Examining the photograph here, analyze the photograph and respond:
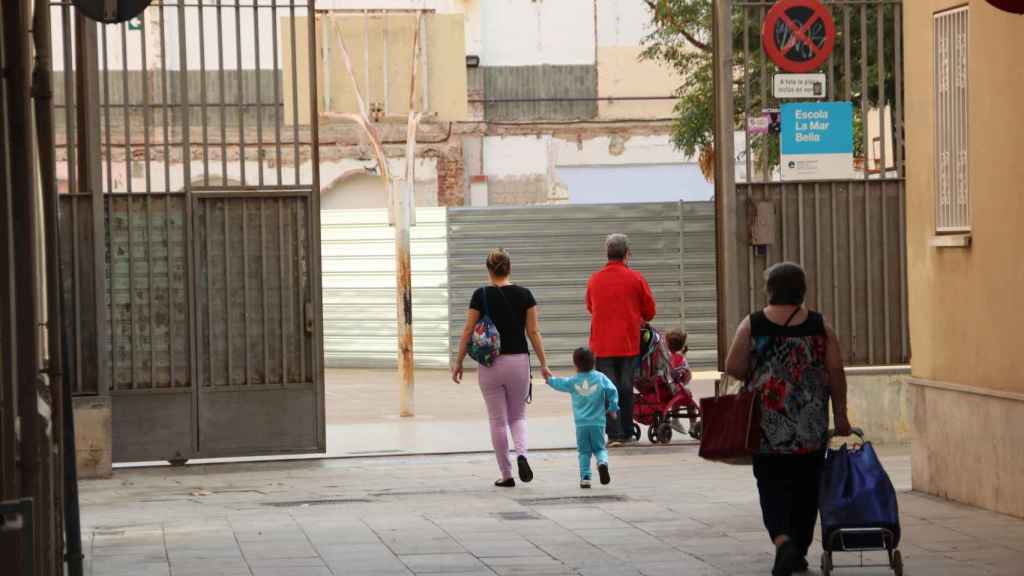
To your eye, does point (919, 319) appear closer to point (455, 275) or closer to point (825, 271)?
point (825, 271)

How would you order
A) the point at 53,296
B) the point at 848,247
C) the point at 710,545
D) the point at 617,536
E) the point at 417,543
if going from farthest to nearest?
the point at 848,247 < the point at 617,536 < the point at 417,543 < the point at 710,545 < the point at 53,296

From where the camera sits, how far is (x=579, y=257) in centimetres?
2723

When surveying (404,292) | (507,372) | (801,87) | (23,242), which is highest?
(801,87)

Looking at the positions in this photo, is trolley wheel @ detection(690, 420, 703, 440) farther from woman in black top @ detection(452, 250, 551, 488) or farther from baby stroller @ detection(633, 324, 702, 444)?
woman in black top @ detection(452, 250, 551, 488)

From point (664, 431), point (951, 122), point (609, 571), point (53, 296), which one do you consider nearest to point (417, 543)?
point (609, 571)

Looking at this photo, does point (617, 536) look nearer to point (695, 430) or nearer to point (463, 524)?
point (463, 524)

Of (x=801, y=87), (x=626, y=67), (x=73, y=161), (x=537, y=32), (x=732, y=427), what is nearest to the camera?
(x=732, y=427)

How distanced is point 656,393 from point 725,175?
210 centimetres

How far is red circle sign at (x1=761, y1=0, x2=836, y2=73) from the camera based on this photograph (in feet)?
50.1

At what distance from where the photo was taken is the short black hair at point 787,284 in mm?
9070

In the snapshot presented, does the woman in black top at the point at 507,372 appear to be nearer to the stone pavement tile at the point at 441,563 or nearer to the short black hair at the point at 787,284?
the stone pavement tile at the point at 441,563

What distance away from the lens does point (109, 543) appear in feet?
35.0

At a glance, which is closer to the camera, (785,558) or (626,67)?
(785,558)

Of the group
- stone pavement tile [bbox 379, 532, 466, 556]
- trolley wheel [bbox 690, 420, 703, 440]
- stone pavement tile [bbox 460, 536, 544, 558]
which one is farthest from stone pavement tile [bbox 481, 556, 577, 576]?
trolley wheel [bbox 690, 420, 703, 440]
